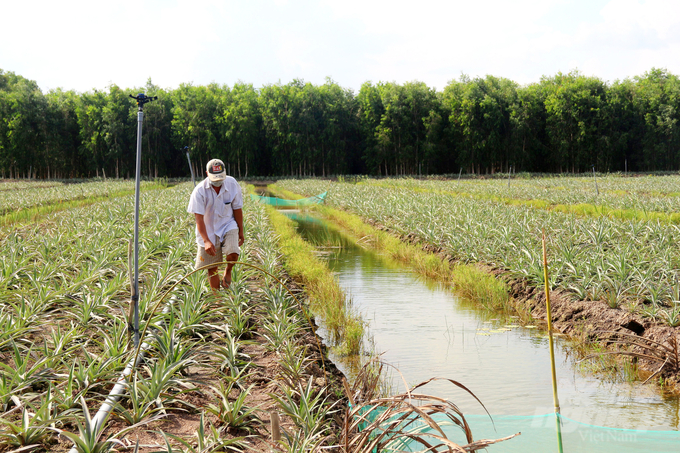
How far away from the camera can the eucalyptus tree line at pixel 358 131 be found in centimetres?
5144

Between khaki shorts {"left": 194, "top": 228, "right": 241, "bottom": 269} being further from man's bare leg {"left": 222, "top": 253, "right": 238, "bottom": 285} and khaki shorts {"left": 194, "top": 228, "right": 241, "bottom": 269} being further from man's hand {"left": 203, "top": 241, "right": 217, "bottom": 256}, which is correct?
man's hand {"left": 203, "top": 241, "right": 217, "bottom": 256}

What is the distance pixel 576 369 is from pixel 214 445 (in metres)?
3.75

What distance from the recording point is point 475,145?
5200 cm

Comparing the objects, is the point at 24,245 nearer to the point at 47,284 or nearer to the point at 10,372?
the point at 47,284

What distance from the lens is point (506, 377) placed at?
4.79m

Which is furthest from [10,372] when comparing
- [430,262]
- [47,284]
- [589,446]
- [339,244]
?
[339,244]

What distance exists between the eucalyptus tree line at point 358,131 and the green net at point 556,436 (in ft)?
160

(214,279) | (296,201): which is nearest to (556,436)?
(214,279)

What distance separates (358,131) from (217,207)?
51622 millimetres

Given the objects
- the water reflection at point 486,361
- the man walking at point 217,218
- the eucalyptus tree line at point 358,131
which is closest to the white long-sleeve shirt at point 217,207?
the man walking at point 217,218

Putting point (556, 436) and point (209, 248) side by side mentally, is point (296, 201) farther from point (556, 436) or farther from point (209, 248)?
point (556, 436)

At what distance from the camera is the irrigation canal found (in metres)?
3.30

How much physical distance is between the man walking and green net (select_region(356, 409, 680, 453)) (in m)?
2.90

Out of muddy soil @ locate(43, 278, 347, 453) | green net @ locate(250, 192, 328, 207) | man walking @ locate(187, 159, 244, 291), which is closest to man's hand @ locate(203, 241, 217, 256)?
man walking @ locate(187, 159, 244, 291)
